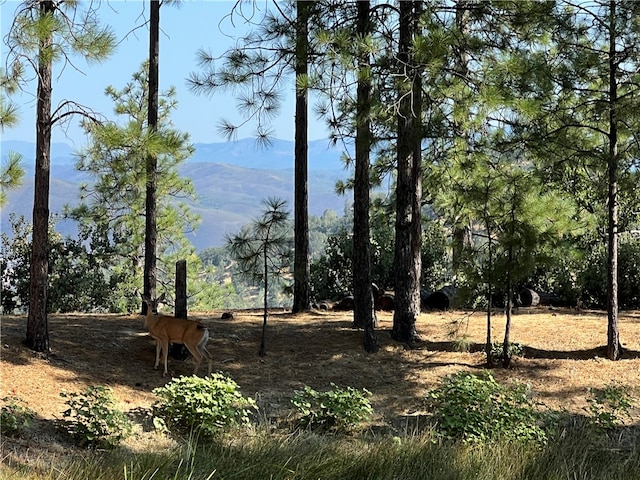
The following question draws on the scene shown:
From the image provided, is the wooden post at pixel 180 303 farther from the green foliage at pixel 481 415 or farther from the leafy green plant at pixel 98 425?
the green foliage at pixel 481 415

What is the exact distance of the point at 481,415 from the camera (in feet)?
20.3

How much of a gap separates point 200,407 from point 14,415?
152 cm

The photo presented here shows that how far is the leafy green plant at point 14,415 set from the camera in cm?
553

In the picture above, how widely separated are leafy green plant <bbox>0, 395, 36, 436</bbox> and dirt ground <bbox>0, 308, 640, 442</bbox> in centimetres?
21

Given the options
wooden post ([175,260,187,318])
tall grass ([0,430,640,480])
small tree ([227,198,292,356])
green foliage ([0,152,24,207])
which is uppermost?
green foliage ([0,152,24,207])

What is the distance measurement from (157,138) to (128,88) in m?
12.6

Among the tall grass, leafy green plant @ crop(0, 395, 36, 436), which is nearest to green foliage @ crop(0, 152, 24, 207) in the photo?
leafy green plant @ crop(0, 395, 36, 436)

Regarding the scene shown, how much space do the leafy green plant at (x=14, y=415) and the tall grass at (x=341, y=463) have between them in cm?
76

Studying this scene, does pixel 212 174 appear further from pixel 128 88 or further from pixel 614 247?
pixel 614 247

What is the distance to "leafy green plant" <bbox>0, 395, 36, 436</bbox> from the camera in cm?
553

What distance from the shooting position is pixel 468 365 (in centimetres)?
927

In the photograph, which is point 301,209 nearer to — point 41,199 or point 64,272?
point 41,199

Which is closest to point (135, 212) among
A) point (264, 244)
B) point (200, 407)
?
point (264, 244)

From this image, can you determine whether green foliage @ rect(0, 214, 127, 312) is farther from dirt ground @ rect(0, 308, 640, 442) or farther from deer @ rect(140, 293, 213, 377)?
deer @ rect(140, 293, 213, 377)
